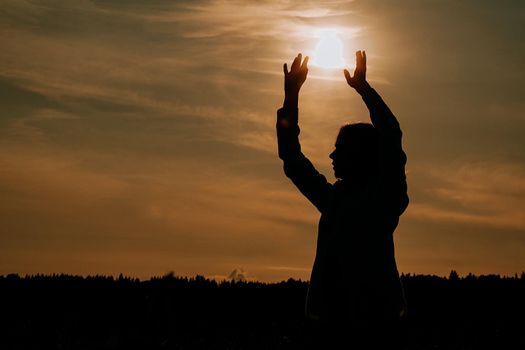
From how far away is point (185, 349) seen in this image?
11992 millimetres

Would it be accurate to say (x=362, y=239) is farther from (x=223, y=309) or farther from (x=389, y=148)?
(x=223, y=309)

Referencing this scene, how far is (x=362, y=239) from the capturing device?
18.6 ft

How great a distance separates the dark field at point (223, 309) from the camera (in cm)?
1342

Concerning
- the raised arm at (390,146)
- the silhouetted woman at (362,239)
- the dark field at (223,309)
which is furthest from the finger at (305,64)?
the dark field at (223,309)

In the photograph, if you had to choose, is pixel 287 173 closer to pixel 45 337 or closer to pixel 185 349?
pixel 185 349

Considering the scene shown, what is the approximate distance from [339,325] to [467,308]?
36.9 ft

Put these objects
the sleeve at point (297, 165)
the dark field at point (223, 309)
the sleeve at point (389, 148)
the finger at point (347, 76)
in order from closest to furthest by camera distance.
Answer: the sleeve at point (389, 148), the finger at point (347, 76), the sleeve at point (297, 165), the dark field at point (223, 309)

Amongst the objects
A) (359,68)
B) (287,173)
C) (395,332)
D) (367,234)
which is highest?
(359,68)

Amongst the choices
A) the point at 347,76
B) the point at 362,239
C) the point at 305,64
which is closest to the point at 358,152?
the point at 347,76

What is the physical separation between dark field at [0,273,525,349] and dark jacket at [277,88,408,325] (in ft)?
23.6

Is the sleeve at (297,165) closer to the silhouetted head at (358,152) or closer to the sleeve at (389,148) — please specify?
the silhouetted head at (358,152)

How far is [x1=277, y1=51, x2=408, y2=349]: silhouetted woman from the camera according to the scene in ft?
18.3

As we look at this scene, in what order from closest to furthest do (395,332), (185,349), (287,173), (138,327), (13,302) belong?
(395,332), (287,173), (185,349), (138,327), (13,302)

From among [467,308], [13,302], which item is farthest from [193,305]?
[467,308]
